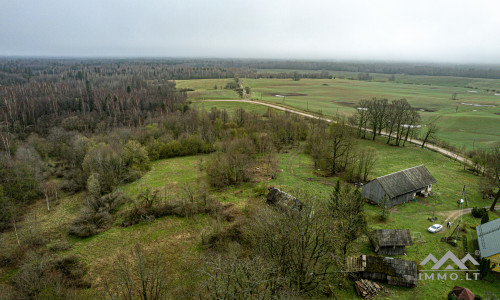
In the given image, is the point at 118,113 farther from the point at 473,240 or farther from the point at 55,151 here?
the point at 473,240

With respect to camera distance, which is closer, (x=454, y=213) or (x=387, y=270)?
(x=387, y=270)

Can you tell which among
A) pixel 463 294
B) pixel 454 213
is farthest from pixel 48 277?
pixel 454 213

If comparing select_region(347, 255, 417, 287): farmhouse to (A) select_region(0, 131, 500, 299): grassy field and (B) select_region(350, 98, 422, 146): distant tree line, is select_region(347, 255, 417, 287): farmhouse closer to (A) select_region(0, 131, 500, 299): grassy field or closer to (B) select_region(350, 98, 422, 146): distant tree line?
(A) select_region(0, 131, 500, 299): grassy field

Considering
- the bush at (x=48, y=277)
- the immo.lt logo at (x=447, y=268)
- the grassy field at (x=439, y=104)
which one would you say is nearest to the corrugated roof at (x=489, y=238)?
the immo.lt logo at (x=447, y=268)

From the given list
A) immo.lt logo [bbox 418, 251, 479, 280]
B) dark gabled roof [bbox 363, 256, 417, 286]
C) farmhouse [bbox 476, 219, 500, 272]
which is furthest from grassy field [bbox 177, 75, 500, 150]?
dark gabled roof [bbox 363, 256, 417, 286]

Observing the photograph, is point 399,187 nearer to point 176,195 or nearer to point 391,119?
point 176,195

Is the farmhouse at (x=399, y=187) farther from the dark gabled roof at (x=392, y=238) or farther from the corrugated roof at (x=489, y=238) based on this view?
the corrugated roof at (x=489, y=238)
